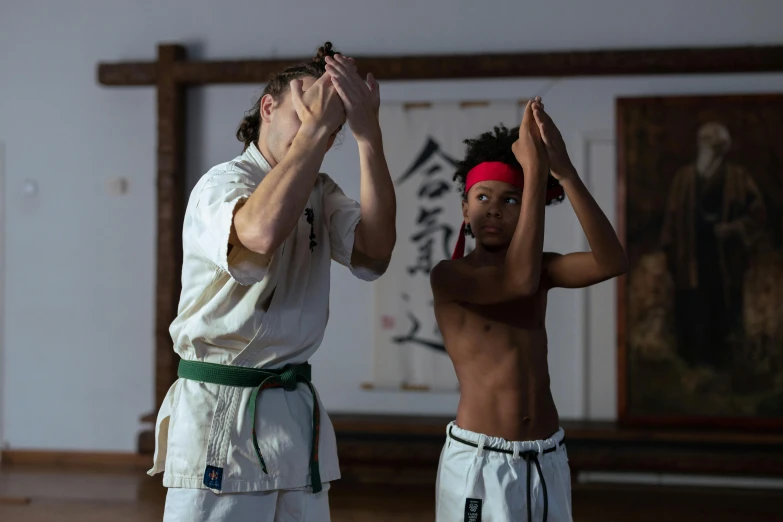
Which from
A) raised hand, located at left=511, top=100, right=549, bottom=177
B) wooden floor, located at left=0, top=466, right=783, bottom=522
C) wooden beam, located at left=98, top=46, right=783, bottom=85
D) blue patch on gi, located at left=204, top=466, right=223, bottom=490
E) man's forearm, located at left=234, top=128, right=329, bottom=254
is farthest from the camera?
wooden beam, located at left=98, top=46, right=783, bottom=85

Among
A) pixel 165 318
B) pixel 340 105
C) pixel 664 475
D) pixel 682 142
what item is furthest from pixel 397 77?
pixel 340 105

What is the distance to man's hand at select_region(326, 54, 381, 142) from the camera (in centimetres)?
150

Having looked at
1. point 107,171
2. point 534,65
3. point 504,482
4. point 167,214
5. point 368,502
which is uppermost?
point 534,65

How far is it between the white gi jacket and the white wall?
11.0ft

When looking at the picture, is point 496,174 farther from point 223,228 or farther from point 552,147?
point 223,228

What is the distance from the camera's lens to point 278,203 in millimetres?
1353

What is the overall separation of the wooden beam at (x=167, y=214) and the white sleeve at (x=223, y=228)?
350 cm

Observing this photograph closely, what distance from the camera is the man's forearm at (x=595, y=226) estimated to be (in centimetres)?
189

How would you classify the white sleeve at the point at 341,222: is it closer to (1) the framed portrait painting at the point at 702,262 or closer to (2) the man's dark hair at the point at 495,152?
(2) the man's dark hair at the point at 495,152

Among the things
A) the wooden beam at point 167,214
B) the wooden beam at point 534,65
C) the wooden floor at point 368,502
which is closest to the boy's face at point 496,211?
the wooden floor at point 368,502

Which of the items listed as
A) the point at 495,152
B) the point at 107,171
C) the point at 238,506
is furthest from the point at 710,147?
the point at 238,506

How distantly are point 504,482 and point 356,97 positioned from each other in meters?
0.93

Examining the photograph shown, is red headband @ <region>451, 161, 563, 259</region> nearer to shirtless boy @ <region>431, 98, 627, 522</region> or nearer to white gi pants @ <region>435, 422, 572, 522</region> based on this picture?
shirtless boy @ <region>431, 98, 627, 522</region>

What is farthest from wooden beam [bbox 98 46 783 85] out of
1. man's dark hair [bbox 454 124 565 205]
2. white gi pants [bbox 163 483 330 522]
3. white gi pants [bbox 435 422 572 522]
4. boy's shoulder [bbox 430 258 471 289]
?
white gi pants [bbox 163 483 330 522]
